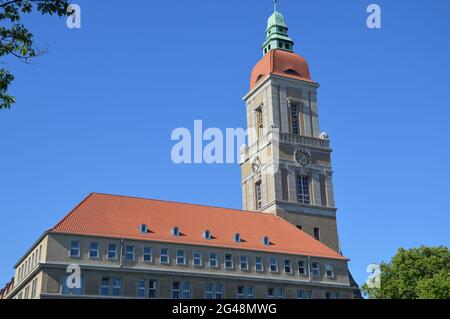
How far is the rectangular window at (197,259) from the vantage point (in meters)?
63.6

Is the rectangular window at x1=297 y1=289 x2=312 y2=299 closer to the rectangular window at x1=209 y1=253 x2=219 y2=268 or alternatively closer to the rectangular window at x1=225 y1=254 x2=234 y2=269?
the rectangular window at x1=225 y1=254 x2=234 y2=269

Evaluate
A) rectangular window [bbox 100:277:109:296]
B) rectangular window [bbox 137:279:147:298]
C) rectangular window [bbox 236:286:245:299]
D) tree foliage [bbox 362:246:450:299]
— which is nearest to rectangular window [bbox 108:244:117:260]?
rectangular window [bbox 100:277:109:296]

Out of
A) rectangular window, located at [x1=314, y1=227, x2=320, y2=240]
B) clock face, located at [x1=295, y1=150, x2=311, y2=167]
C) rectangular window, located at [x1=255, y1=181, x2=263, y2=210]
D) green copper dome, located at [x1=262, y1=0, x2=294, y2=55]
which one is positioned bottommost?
rectangular window, located at [x1=314, y1=227, x2=320, y2=240]

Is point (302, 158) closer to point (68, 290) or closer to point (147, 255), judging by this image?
point (147, 255)

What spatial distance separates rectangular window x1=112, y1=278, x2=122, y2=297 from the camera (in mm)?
58978

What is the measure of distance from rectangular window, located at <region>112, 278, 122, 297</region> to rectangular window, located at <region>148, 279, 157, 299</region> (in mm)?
2958

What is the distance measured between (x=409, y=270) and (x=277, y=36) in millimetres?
43055

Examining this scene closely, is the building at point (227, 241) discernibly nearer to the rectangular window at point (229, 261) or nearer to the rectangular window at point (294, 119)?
the rectangular window at point (229, 261)

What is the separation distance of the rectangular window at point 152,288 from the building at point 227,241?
0.10 meters
